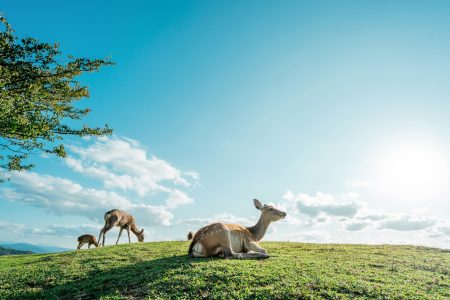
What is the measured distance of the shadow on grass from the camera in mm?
8742

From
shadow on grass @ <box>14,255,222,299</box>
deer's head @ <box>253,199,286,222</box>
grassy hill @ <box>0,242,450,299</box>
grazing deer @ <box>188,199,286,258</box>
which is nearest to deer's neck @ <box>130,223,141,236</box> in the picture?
grassy hill @ <box>0,242,450,299</box>

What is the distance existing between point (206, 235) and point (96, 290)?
386 centimetres

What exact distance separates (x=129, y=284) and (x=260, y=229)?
639cm

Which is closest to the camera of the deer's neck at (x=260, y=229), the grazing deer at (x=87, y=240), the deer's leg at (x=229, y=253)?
the deer's leg at (x=229, y=253)

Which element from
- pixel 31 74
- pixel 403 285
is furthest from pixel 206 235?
pixel 31 74

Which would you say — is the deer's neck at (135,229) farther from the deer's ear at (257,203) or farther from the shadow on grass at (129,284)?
the shadow on grass at (129,284)

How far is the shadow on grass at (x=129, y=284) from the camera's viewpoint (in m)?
8.74

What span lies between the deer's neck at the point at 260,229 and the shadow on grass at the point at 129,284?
11.0 feet

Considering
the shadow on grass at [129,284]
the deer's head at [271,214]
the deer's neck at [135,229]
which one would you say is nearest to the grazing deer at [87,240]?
the deer's neck at [135,229]

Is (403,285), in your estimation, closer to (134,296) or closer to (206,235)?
(206,235)

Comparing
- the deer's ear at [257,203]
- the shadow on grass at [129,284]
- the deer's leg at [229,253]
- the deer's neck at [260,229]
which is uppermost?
the deer's ear at [257,203]

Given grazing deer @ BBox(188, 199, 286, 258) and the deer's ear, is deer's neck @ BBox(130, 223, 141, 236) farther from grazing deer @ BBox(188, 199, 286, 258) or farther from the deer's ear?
grazing deer @ BBox(188, 199, 286, 258)

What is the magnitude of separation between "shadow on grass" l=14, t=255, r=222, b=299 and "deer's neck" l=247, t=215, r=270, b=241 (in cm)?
334

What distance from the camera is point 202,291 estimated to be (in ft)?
27.3
